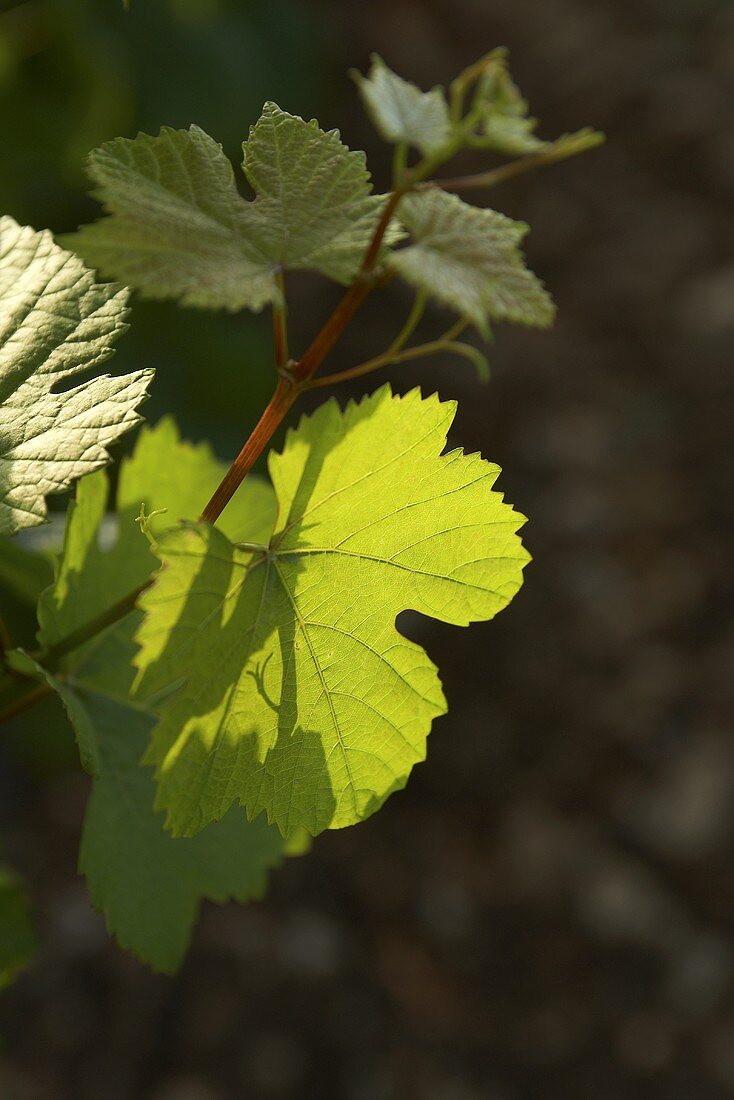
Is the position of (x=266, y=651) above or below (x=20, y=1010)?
above

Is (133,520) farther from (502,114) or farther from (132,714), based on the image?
(502,114)

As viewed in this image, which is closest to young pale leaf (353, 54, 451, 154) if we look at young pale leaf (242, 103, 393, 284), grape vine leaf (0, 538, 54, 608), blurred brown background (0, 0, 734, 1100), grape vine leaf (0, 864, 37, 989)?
young pale leaf (242, 103, 393, 284)

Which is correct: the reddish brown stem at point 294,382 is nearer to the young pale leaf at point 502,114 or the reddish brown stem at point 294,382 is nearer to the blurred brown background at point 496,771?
the young pale leaf at point 502,114

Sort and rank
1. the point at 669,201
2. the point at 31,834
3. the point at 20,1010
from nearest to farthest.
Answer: the point at 20,1010 → the point at 31,834 → the point at 669,201

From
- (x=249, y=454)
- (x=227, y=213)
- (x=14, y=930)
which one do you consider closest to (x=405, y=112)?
(x=227, y=213)

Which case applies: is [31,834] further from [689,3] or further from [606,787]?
[689,3]

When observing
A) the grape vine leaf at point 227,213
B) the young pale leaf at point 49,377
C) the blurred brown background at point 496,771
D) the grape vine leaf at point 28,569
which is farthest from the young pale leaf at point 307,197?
the blurred brown background at point 496,771

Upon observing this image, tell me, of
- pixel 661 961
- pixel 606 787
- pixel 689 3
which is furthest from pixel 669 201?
pixel 661 961
